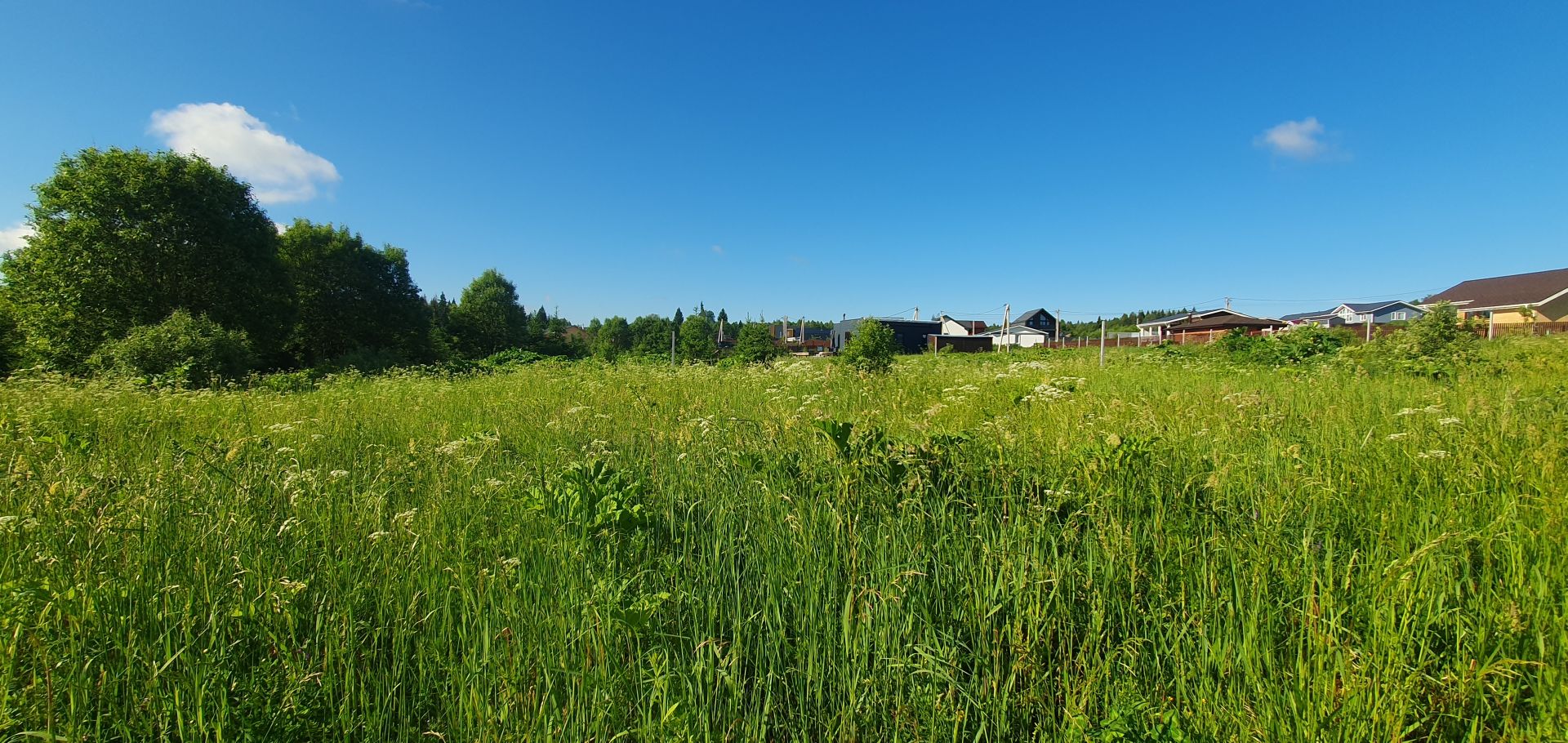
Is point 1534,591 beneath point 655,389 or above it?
beneath

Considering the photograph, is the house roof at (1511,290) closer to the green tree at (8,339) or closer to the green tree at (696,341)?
the green tree at (696,341)

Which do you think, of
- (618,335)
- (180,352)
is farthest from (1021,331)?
(180,352)

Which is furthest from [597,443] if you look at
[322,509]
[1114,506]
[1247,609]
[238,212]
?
[238,212]

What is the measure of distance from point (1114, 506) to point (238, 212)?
3227 centimetres

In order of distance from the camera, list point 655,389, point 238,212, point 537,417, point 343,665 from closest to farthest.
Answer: point 343,665 → point 537,417 → point 655,389 → point 238,212

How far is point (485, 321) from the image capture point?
46.8 meters

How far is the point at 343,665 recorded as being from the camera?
1.44 metres

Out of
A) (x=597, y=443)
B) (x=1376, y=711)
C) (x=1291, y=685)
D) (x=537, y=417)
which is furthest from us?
(x=537, y=417)

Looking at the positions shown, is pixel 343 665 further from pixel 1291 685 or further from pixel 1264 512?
pixel 1264 512

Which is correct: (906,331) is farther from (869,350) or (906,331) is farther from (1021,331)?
(869,350)

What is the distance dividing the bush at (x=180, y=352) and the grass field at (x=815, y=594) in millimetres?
15178

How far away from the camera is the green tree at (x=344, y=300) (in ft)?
99.8

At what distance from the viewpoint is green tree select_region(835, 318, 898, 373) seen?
9.20m

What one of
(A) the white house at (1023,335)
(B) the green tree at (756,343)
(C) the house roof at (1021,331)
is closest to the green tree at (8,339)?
(B) the green tree at (756,343)
